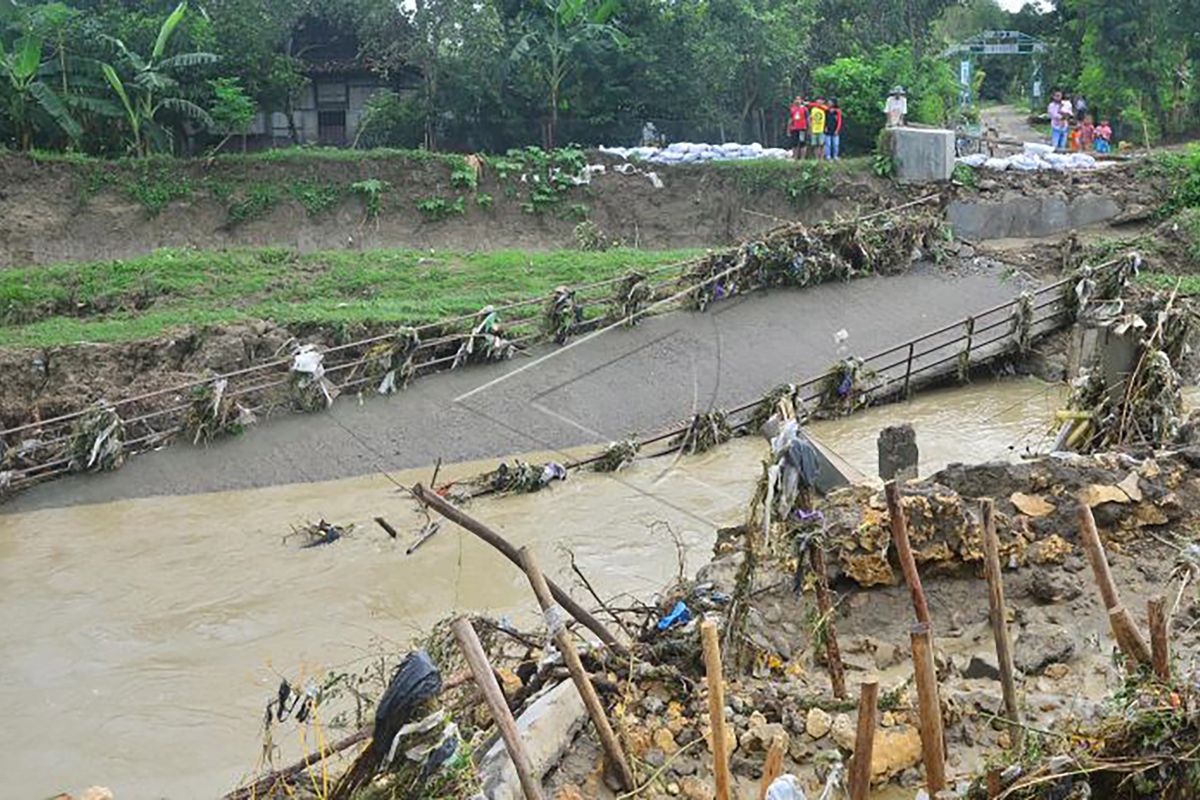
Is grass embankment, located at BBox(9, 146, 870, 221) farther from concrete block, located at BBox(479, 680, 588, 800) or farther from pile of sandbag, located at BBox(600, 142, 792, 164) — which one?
concrete block, located at BBox(479, 680, 588, 800)

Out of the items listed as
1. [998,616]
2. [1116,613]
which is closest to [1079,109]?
[1116,613]

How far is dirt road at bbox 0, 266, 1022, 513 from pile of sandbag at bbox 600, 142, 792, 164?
228 inches

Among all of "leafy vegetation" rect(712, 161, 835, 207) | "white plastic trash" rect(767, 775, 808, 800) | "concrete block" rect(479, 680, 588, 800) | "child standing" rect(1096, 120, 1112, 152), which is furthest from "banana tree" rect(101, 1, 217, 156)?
"white plastic trash" rect(767, 775, 808, 800)

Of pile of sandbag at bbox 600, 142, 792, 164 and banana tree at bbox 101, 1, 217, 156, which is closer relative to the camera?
banana tree at bbox 101, 1, 217, 156

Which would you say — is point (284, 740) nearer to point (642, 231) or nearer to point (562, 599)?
point (562, 599)

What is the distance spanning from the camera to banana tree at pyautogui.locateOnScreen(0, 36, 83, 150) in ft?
69.6

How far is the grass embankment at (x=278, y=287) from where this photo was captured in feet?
53.7

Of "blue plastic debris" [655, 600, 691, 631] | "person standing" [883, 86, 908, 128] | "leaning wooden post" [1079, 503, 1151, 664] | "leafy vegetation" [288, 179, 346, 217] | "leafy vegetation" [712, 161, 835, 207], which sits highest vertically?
"person standing" [883, 86, 908, 128]

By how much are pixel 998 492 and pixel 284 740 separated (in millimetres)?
4775

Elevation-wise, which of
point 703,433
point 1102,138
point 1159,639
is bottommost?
point 703,433

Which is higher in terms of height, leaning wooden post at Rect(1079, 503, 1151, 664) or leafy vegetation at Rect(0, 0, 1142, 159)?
leafy vegetation at Rect(0, 0, 1142, 159)

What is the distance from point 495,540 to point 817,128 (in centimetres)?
1911

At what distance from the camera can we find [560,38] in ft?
80.4

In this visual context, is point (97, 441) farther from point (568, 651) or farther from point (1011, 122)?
point (1011, 122)
